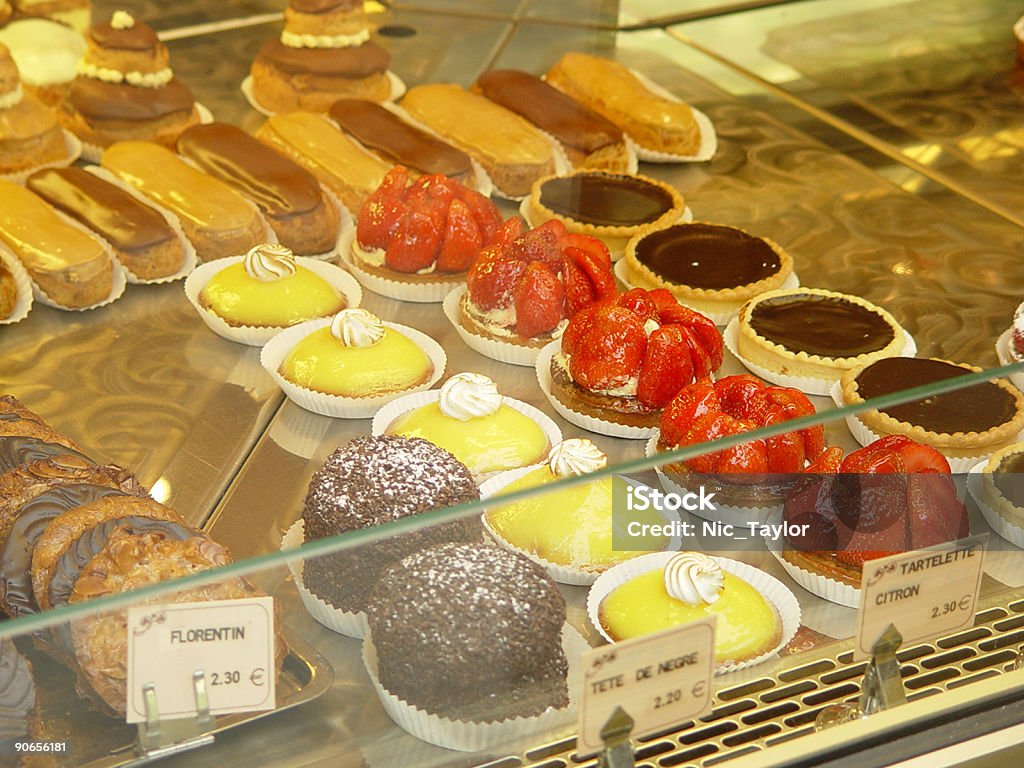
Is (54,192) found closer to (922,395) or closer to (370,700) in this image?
(370,700)

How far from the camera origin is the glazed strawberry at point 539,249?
10.7ft

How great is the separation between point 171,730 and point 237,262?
189 cm

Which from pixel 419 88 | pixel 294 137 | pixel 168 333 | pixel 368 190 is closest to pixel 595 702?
pixel 168 333

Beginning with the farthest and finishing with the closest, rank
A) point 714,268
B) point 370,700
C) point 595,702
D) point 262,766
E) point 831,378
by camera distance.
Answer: point 714,268 → point 831,378 → point 370,700 → point 262,766 → point 595,702

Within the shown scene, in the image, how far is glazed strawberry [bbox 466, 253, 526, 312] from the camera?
3.26 meters

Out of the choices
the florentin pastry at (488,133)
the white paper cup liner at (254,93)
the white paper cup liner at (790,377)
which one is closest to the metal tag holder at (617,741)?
the white paper cup liner at (790,377)

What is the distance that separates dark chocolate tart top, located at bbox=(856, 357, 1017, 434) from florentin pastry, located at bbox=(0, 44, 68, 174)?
237 centimetres

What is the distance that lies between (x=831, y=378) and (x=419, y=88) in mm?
1823

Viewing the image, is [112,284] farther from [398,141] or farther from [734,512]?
[734,512]

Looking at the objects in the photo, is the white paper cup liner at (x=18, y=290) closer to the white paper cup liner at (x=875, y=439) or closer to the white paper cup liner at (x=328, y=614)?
the white paper cup liner at (x=328, y=614)

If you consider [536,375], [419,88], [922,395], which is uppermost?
[922,395]

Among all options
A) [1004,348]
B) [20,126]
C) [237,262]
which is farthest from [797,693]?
[20,126]

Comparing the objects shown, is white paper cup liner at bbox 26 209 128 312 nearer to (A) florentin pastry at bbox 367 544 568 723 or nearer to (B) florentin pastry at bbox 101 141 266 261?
(B) florentin pastry at bbox 101 141 266 261

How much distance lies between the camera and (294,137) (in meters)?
4.01
